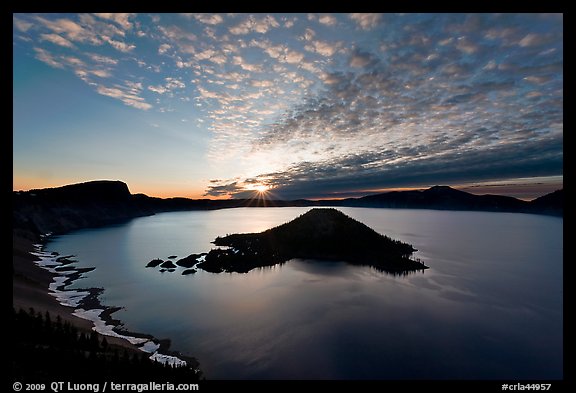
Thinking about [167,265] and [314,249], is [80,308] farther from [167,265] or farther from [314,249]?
[314,249]

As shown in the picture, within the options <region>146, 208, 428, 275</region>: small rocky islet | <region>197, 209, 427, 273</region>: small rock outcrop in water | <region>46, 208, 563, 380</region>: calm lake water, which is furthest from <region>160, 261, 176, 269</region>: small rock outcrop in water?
<region>197, 209, 427, 273</region>: small rock outcrop in water

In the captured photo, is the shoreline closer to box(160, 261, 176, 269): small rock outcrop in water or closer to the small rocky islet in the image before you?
box(160, 261, 176, 269): small rock outcrop in water

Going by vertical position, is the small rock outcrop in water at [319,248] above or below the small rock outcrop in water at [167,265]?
above

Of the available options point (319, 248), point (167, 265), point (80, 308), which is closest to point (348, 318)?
point (319, 248)

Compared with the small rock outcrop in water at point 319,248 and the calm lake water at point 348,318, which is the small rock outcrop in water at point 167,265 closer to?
the calm lake water at point 348,318

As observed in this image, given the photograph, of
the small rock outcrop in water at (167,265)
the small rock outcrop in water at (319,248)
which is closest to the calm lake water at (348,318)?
the small rock outcrop in water at (319,248)
